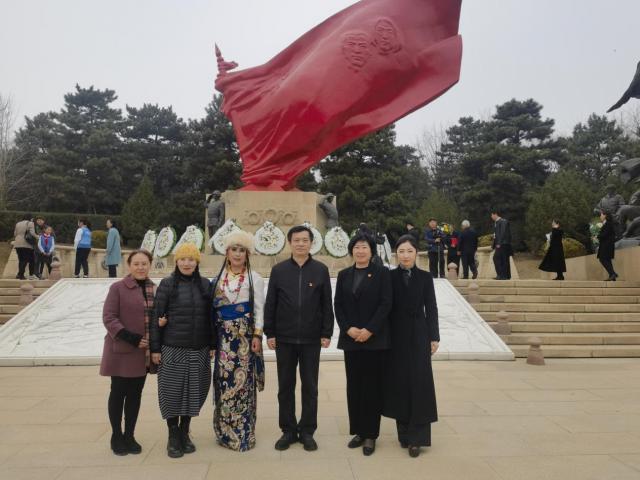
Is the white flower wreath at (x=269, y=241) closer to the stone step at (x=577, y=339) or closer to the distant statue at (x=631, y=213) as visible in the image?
the stone step at (x=577, y=339)

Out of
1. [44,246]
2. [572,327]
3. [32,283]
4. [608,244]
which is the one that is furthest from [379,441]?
[44,246]

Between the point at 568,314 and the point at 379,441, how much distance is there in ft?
19.6

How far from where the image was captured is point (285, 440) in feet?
11.1

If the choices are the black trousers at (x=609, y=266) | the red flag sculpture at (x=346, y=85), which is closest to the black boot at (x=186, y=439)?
the black trousers at (x=609, y=266)

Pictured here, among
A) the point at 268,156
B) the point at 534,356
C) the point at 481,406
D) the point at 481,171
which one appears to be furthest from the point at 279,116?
the point at 481,171

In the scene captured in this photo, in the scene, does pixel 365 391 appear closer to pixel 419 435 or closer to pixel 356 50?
pixel 419 435

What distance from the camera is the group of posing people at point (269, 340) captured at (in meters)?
3.29

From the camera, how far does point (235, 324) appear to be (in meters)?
3.37

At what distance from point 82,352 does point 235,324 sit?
13.4 feet

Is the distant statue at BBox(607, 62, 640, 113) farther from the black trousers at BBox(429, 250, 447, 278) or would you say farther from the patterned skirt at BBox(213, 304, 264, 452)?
the patterned skirt at BBox(213, 304, 264, 452)

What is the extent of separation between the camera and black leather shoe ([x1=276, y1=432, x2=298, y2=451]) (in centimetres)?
335

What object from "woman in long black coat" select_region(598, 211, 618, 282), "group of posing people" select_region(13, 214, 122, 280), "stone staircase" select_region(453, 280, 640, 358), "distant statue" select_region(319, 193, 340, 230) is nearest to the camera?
"stone staircase" select_region(453, 280, 640, 358)

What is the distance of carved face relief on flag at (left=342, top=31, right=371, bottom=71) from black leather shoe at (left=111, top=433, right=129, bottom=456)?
1085 cm

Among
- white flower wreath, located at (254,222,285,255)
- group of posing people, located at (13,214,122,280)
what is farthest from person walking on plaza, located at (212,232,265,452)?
group of posing people, located at (13,214,122,280)
